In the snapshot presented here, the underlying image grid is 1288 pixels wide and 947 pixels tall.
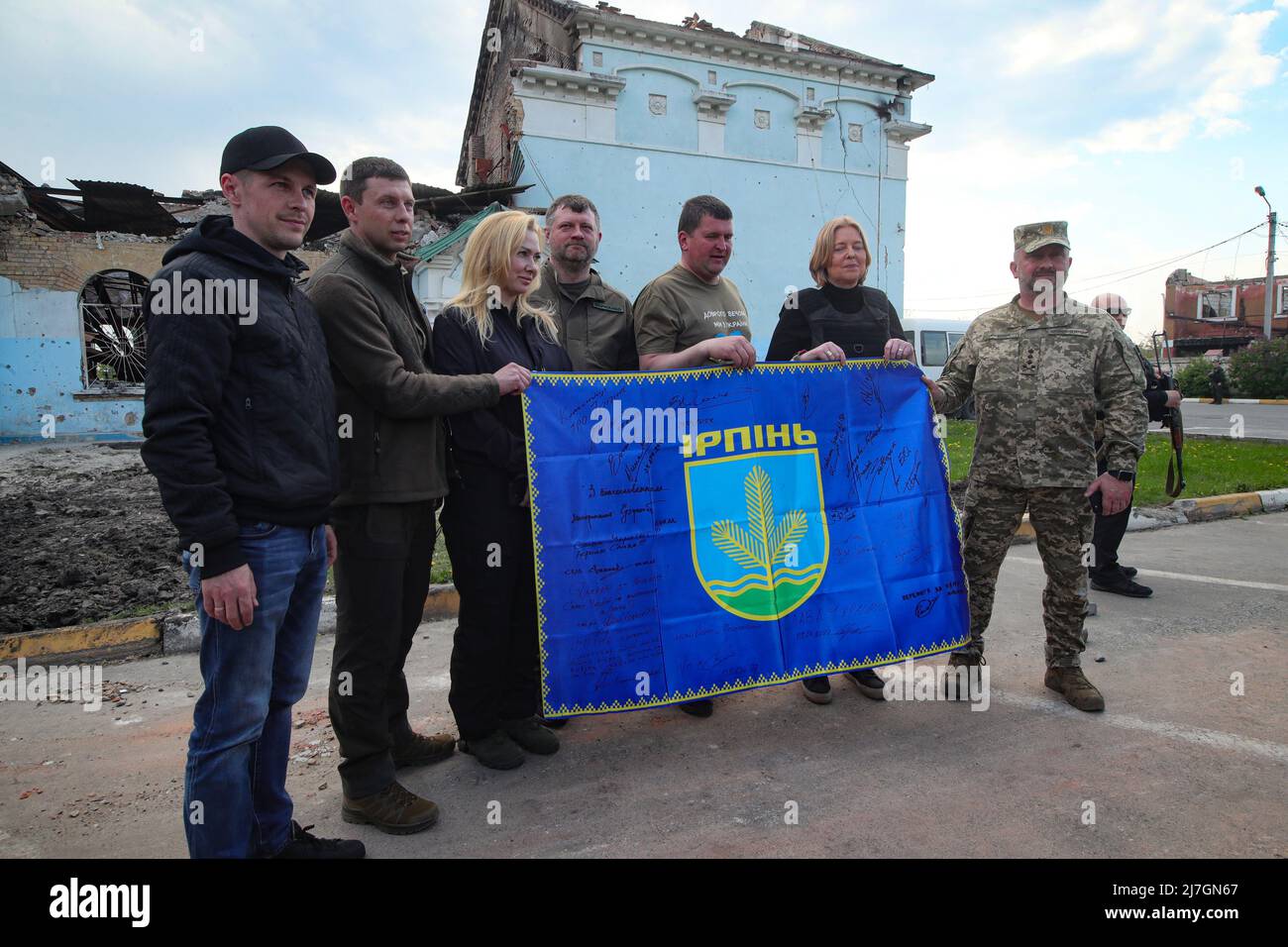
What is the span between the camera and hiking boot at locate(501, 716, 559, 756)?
3.35 m

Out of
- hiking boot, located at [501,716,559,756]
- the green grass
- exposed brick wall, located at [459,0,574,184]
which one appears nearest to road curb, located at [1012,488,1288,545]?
the green grass

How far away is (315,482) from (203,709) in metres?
0.71

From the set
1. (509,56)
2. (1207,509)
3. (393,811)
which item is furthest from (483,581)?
(509,56)

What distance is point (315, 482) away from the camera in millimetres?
2355

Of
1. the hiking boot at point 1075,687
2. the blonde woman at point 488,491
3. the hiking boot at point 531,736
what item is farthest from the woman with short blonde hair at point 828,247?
the hiking boot at point 531,736

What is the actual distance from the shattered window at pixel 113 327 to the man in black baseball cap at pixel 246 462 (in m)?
15.0

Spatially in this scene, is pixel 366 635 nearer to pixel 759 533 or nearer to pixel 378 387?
pixel 378 387

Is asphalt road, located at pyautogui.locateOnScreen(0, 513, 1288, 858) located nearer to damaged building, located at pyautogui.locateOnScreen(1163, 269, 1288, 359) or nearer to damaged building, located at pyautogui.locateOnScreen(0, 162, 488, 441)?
damaged building, located at pyautogui.locateOnScreen(0, 162, 488, 441)

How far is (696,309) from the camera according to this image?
376cm

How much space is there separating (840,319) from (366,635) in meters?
2.78

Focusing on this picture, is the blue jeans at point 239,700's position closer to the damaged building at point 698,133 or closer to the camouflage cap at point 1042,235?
the camouflage cap at point 1042,235

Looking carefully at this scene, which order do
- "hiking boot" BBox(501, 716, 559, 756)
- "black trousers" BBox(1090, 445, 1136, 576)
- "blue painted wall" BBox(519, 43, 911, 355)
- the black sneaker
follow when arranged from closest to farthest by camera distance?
the black sneaker < "hiking boot" BBox(501, 716, 559, 756) < "black trousers" BBox(1090, 445, 1136, 576) < "blue painted wall" BBox(519, 43, 911, 355)

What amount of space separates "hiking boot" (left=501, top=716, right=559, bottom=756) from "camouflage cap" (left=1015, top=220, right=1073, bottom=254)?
10.8ft
